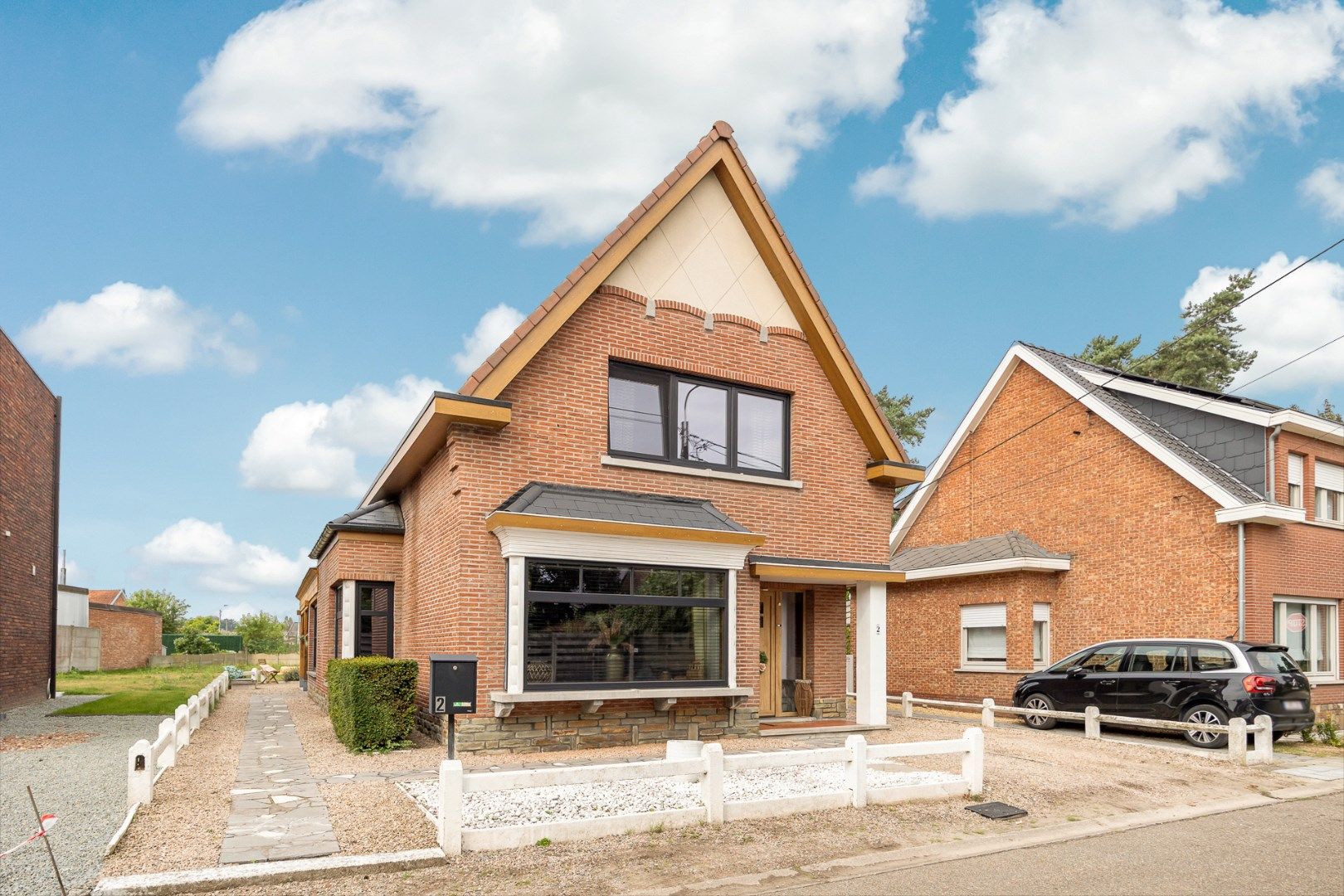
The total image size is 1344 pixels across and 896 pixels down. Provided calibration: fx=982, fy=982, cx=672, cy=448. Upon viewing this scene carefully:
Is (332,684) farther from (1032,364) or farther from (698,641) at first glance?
(1032,364)

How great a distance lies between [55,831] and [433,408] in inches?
232

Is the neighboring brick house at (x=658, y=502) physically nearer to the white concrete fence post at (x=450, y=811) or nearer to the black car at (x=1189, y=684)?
the black car at (x=1189, y=684)

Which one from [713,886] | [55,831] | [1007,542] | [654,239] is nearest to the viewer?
[713,886]

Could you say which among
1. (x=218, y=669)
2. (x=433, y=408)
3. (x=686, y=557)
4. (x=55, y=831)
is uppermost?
(x=433, y=408)

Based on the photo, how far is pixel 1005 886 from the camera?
712 cm

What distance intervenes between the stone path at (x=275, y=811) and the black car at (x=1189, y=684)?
1258 cm

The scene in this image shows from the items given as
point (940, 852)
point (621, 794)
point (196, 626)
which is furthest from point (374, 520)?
point (196, 626)

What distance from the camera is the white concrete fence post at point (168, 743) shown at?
426 inches

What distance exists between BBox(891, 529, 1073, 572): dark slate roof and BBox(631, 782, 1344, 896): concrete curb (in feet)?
32.8

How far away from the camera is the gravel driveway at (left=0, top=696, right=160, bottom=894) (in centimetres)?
723

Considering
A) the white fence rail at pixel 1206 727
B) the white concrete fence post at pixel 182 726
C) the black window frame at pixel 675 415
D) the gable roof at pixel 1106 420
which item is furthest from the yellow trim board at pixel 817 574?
the white concrete fence post at pixel 182 726

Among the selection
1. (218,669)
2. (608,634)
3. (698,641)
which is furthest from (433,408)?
(218,669)

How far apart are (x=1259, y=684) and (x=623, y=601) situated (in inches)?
380

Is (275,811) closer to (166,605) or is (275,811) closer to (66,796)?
(66,796)
